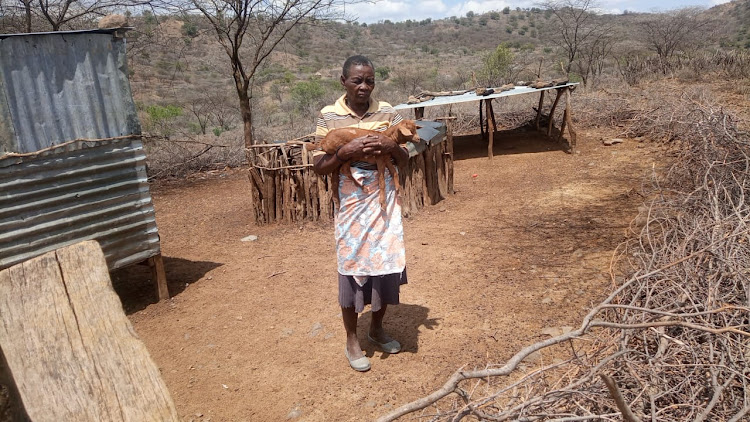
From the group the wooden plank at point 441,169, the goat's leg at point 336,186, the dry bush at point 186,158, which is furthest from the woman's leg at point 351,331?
the dry bush at point 186,158

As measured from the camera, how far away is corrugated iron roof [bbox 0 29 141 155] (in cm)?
330

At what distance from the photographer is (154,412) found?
1003mm

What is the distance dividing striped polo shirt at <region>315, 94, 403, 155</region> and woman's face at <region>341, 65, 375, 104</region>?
8cm

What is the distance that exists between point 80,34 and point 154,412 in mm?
3471

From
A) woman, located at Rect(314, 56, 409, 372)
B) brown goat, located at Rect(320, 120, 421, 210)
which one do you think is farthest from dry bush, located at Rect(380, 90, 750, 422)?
brown goat, located at Rect(320, 120, 421, 210)

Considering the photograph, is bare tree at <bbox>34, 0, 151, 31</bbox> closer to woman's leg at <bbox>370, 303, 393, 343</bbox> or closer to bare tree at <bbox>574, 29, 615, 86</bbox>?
woman's leg at <bbox>370, 303, 393, 343</bbox>

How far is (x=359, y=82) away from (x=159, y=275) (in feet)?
8.98

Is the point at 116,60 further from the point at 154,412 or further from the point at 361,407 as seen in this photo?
the point at 154,412

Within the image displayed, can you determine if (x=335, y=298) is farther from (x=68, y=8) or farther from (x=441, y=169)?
(x=68, y=8)

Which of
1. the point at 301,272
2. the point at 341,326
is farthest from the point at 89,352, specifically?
the point at 301,272

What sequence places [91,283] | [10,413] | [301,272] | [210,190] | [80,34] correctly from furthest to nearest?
[210,190]
[301,272]
[80,34]
[91,283]
[10,413]

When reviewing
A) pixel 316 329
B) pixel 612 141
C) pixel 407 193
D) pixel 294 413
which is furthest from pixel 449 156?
pixel 294 413

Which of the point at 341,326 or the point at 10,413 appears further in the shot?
the point at 341,326

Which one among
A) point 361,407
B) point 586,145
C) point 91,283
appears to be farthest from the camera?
point 586,145
